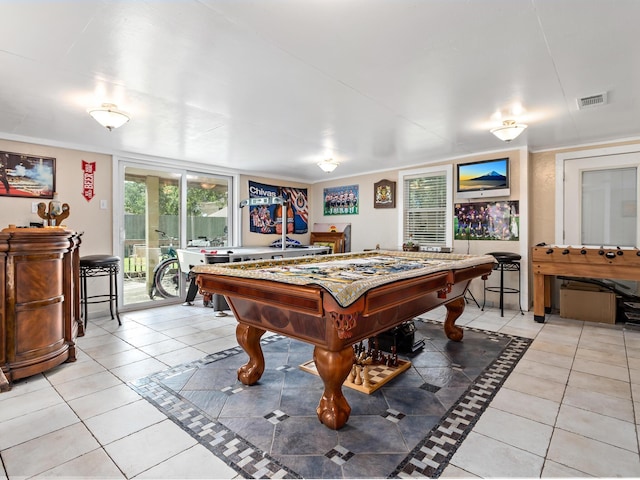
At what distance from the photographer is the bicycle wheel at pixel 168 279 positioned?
5.70 metres

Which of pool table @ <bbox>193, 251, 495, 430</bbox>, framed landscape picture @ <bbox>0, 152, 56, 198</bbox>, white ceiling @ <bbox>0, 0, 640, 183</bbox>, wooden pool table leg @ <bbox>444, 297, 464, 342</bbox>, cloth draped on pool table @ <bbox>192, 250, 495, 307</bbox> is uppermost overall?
white ceiling @ <bbox>0, 0, 640, 183</bbox>

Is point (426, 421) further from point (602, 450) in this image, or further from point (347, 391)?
point (602, 450)

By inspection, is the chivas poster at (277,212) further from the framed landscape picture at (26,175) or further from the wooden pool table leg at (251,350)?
the wooden pool table leg at (251,350)

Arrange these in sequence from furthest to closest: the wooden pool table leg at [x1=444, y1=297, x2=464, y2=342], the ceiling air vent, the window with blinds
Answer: the window with blinds < the wooden pool table leg at [x1=444, y1=297, x2=464, y2=342] < the ceiling air vent

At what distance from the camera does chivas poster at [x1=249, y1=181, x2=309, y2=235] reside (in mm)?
6871

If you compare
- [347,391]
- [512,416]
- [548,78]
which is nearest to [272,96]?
[548,78]

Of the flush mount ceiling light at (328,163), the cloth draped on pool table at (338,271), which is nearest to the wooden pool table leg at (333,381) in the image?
the cloth draped on pool table at (338,271)

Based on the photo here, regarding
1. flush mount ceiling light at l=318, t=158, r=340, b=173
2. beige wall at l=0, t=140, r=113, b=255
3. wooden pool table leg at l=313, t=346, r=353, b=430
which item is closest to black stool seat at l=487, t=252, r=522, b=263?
flush mount ceiling light at l=318, t=158, r=340, b=173

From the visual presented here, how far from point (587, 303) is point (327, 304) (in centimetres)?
433

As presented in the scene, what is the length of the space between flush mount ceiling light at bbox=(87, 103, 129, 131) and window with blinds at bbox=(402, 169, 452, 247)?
463cm

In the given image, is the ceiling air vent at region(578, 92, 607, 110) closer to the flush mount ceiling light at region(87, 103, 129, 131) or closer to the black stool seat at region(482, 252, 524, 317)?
the black stool seat at region(482, 252, 524, 317)

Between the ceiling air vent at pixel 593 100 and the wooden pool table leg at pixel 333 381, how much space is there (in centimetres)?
309

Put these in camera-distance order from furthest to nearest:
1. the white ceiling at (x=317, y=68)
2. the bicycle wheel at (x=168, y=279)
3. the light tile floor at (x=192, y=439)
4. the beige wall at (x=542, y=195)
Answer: the bicycle wheel at (x=168, y=279)
the beige wall at (x=542, y=195)
the white ceiling at (x=317, y=68)
the light tile floor at (x=192, y=439)

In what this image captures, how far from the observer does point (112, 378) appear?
9.39 ft
